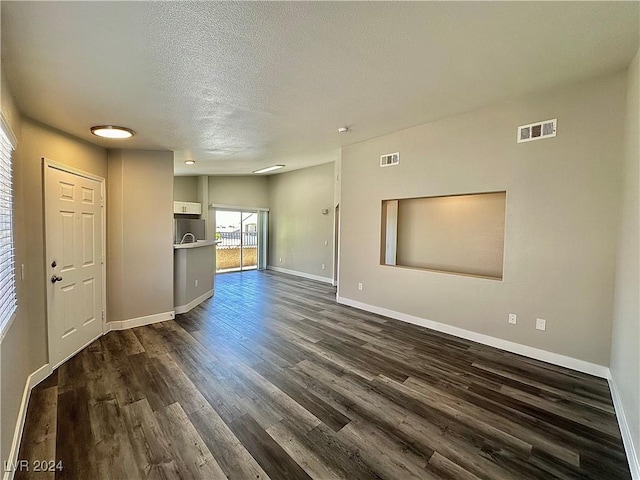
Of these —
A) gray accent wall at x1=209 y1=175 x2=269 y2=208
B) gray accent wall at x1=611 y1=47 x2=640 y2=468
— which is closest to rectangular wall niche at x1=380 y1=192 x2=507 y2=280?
gray accent wall at x1=611 y1=47 x2=640 y2=468

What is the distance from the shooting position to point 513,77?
Answer: 2551 millimetres

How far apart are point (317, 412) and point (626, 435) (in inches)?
82.3

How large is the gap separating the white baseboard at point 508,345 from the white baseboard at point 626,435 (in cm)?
26

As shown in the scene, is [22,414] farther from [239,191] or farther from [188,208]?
[239,191]

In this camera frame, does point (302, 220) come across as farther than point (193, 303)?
Yes

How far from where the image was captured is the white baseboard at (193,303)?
15.4 ft

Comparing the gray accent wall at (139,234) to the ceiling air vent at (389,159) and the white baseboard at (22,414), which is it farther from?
the ceiling air vent at (389,159)

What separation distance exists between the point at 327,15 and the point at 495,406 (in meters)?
3.11

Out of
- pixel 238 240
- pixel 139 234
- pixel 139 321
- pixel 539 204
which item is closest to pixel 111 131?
pixel 139 234

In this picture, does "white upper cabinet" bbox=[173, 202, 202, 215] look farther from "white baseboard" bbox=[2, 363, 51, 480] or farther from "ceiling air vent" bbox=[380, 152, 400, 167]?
"ceiling air vent" bbox=[380, 152, 400, 167]

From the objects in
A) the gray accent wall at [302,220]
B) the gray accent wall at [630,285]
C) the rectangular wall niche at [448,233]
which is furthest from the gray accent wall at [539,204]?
the gray accent wall at [302,220]

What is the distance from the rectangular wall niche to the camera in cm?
388

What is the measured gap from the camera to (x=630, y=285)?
202cm

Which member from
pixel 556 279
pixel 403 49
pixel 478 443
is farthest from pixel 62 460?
pixel 556 279
